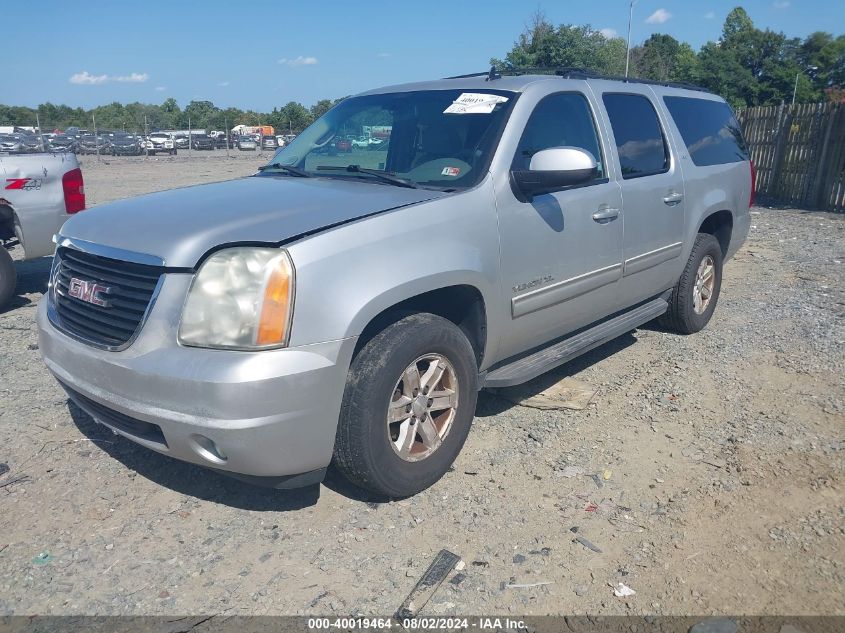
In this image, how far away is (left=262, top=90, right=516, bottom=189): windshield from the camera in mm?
3574

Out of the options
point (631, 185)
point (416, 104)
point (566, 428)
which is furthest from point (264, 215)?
point (631, 185)

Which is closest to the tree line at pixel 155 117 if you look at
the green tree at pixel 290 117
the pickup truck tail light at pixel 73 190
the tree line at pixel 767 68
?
the green tree at pixel 290 117

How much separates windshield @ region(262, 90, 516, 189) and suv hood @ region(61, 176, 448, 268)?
254 mm

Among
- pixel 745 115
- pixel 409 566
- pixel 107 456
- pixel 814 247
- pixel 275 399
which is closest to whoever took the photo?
pixel 275 399

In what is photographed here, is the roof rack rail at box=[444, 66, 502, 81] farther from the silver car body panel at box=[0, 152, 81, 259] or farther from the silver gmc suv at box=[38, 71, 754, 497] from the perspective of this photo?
the silver car body panel at box=[0, 152, 81, 259]

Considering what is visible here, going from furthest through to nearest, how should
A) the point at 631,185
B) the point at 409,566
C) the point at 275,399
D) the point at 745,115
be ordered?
the point at 745,115, the point at 631,185, the point at 409,566, the point at 275,399

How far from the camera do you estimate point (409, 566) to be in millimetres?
2736

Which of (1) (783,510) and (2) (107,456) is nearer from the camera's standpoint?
(1) (783,510)

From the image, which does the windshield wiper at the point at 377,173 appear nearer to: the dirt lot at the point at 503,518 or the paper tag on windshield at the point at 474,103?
the paper tag on windshield at the point at 474,103

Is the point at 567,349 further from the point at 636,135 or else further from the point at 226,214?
the point at 226,214

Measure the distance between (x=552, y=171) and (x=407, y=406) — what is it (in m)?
1.40

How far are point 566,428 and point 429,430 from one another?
1.12 metres

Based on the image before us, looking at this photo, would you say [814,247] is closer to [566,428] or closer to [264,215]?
[566,428]

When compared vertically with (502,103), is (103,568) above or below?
below
